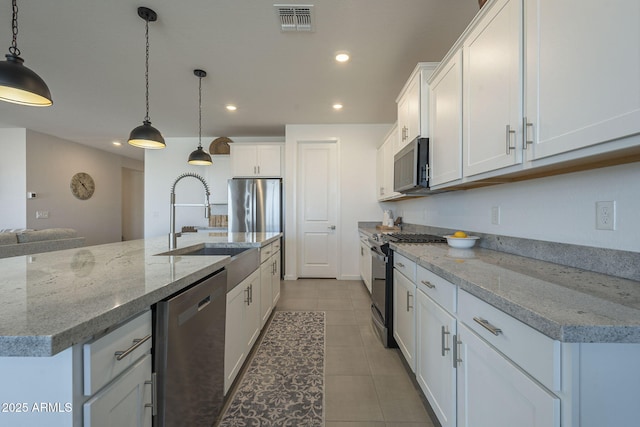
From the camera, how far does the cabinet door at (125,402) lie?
2.27 ft

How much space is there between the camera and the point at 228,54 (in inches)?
105

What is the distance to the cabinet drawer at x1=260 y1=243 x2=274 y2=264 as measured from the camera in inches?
96.9

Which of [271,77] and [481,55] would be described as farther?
[271,77]

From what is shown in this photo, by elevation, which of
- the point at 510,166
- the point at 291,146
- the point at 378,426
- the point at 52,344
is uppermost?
the point at 291,146

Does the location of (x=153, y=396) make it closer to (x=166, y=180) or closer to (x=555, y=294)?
(x=555, y=294)

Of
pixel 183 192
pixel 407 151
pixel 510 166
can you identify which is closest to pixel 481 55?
pixel 510 166

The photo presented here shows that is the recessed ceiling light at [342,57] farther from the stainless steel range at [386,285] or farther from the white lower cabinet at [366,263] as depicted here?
the white lower cabinet at [366,263]

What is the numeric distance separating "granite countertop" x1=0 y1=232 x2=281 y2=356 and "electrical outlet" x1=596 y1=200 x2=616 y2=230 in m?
1.73

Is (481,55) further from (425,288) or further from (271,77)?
(271,77)

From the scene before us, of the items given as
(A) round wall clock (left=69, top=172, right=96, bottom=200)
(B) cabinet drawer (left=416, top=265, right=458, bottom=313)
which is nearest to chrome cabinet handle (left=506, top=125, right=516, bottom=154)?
(B) cabinet drawer (left=416, top=265, right=458, bottom=313)

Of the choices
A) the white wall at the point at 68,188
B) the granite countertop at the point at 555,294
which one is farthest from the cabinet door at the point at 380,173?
the white wall at the point at 68,188

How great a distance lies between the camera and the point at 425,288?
1.56 meters

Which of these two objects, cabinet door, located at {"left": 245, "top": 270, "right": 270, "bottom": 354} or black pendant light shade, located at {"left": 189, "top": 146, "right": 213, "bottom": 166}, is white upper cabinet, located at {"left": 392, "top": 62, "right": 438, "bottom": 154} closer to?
cabinet door, located at {"left": 245, "top": 270, "right": 270, "bottom": 354}

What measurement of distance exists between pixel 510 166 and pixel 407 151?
1.32 m
